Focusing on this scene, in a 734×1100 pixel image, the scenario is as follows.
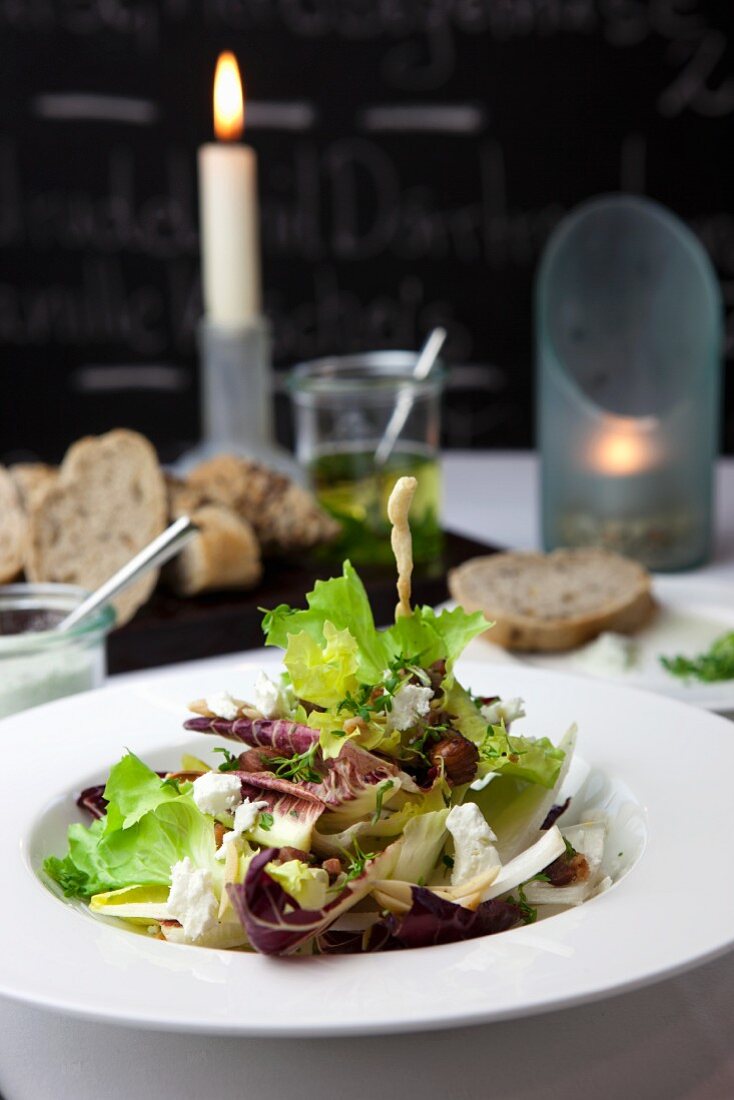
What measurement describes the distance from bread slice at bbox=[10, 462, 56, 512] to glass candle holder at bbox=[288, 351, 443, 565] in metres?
0.42

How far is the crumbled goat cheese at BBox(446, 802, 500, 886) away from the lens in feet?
3.24

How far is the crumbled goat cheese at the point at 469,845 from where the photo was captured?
988 mm

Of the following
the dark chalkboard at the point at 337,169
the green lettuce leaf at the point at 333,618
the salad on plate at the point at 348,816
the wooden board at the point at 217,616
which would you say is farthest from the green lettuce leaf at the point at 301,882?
the dark chalkboard at the point at 337,169

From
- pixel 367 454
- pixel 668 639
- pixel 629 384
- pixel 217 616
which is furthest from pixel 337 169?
pixel 668 639

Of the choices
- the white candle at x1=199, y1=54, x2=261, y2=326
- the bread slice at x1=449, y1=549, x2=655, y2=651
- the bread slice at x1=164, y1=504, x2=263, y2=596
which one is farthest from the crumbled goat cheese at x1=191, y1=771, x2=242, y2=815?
the white candle at x1=199, y1=54, x2=261, y2=326

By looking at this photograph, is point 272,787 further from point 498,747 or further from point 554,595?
point 554,595

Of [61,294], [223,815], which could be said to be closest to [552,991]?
[223,815]

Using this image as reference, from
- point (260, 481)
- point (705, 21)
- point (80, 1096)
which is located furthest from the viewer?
point (705, 21)

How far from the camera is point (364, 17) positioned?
12.6 feet

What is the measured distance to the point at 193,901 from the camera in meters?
0.95

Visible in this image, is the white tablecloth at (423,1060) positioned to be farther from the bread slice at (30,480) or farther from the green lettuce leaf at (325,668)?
the bread slice at (30,480)

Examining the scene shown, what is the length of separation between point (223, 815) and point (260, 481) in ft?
3.94

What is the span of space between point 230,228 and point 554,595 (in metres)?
0.95

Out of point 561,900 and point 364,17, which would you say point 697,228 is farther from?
point 561,900
